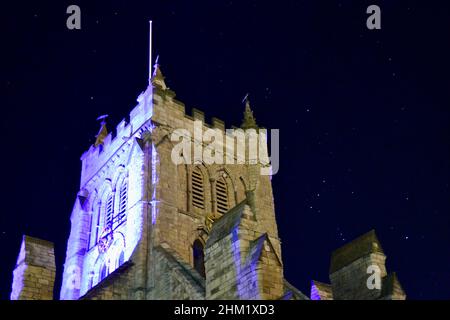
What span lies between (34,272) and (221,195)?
10.4m

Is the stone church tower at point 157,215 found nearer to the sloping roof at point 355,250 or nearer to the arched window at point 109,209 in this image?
the arched window at point 109,209

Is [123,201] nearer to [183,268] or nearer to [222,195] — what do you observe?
[222,195]

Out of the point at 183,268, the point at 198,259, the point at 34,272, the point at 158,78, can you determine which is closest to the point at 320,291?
the point at 183,268

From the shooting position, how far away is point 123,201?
2883cm

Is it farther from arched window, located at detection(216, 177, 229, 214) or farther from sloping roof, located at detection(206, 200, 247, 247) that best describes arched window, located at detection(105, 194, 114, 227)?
sloping roof, located at detection(206, 200, 247, 247)

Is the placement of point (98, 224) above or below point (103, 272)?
above

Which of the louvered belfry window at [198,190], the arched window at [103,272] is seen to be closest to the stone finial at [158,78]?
the louvered belfry window at [198,190]

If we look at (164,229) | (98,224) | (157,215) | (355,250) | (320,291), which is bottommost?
(320,291)

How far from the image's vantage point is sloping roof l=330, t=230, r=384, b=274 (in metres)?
20.5

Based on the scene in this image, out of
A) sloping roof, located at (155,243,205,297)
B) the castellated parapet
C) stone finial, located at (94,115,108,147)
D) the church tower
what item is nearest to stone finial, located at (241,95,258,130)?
the church tower

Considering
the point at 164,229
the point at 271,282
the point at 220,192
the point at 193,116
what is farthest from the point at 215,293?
the point at 193,116
